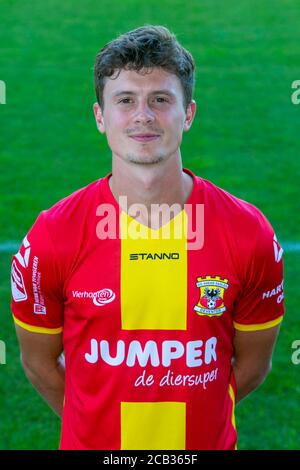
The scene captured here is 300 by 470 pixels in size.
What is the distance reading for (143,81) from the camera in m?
2.54

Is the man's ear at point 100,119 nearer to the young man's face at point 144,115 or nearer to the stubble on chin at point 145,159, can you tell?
the young man's face at point 144,115

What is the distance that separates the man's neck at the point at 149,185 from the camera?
2503mm

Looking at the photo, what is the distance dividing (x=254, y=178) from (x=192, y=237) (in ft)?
15.5

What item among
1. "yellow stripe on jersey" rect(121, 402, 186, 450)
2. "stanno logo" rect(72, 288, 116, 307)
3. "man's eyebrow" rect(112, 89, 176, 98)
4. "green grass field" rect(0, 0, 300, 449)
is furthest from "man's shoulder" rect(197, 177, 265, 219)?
Result: "green grass field" rect(0, 0, 300, 449)

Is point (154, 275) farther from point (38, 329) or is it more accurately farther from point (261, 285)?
point (38, 329)

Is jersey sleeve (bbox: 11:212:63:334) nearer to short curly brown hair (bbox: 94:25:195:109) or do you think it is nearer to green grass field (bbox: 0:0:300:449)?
short curly brown hair (bbox: 94:25:195:109)

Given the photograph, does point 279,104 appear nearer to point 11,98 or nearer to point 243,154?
point 243,154

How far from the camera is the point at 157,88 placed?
99.8 inches

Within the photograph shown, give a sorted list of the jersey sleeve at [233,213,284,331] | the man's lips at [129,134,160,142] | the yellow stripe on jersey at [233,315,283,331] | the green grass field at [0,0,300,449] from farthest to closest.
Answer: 1. the green grass field at [0,0,300,449]
2. the yellow stripe on jersey at [233,315,283,331]
3. the jersey sleeve at [233,213,284,331]
4. the man's lips at [129,134,160,142]

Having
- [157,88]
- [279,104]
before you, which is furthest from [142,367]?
[279,104]

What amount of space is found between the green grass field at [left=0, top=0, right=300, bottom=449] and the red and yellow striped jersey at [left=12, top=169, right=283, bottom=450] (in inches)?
70.6

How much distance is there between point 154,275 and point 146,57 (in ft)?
2.13

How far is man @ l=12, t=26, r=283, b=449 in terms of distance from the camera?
100 inches

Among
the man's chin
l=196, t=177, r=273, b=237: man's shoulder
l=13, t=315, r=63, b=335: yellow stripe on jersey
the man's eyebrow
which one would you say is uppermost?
the man's eyebrow
